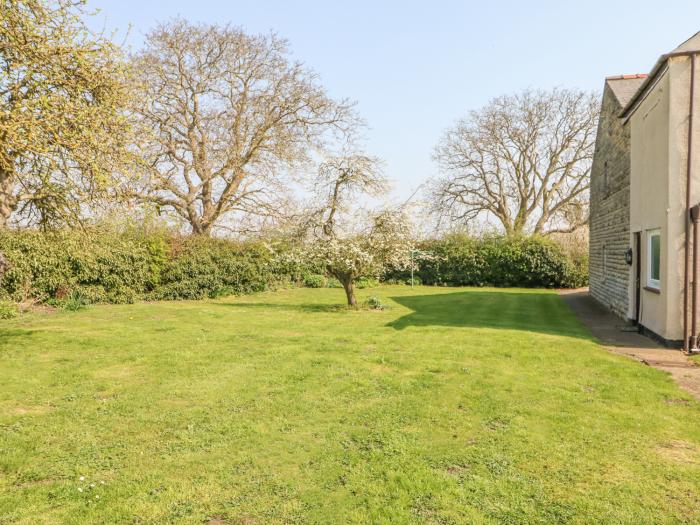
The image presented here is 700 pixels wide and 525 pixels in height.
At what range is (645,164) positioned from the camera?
1098cm

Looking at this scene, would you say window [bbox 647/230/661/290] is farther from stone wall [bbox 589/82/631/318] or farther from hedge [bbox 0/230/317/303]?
hedge [bbox 0/230/317/303]

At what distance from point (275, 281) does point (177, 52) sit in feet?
40.1

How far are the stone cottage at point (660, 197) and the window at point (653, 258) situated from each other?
22 mm

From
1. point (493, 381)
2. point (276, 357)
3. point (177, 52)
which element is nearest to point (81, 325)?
point (276, 357)

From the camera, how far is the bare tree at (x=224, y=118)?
23.2 meters

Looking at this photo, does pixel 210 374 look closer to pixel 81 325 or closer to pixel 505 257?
pixel 81 325

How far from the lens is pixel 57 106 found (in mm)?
7668

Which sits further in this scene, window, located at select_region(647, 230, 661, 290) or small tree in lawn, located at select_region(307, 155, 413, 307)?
small tree in lawn, located at select_region(307, 155, 413, 307)

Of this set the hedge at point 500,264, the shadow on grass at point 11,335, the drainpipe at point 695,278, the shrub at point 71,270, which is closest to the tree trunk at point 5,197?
the shadow on grass at point 11,335

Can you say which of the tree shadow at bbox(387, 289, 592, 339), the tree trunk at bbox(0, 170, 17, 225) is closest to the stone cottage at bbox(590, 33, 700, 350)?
the tree shadow at bbox(387, 289, 592, 339)

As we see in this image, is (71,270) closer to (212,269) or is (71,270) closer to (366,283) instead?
(212,269)

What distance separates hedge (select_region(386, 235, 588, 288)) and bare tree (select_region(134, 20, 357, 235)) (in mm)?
9059

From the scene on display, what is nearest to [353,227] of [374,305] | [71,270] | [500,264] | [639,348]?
[374,305]

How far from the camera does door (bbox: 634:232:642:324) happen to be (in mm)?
11484
